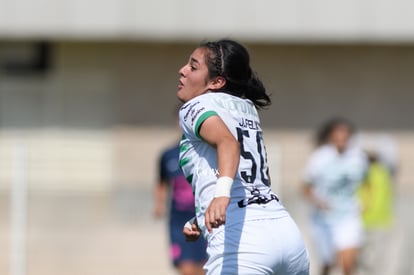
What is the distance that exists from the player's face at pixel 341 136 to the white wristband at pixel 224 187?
24.0 feet

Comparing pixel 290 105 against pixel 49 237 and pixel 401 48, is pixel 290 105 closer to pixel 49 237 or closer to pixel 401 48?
pixel 401 48

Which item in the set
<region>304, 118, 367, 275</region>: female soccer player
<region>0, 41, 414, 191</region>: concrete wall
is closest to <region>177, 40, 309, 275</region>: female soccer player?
<region>304, 118, 367, 275</region>: female soccer player

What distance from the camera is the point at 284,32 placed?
15.5 m

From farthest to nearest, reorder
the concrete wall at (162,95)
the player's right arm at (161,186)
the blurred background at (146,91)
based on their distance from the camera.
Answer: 1. the concrete wall at (162,95)
2. the blurred background at (146,91)
3. the player's right arm at (161,186)

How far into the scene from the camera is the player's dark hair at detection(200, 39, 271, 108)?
5250 millimetres

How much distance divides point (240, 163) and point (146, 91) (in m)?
11.6

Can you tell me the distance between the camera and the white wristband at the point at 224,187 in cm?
477

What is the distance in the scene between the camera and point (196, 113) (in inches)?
197

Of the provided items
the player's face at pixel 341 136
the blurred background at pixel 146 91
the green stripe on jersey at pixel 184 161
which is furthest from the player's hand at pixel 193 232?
the blurred background at pixel 146 91

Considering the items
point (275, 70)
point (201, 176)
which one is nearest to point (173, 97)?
point (275, 70)

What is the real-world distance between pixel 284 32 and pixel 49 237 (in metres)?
4.21

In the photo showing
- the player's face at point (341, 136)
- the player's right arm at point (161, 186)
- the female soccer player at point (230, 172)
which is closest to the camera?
the female soccer player at point (230, 172)

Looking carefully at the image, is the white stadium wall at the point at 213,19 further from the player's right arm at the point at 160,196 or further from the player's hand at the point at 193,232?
the player's hand at the point at 193,232

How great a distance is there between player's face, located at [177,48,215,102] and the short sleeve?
153mm
